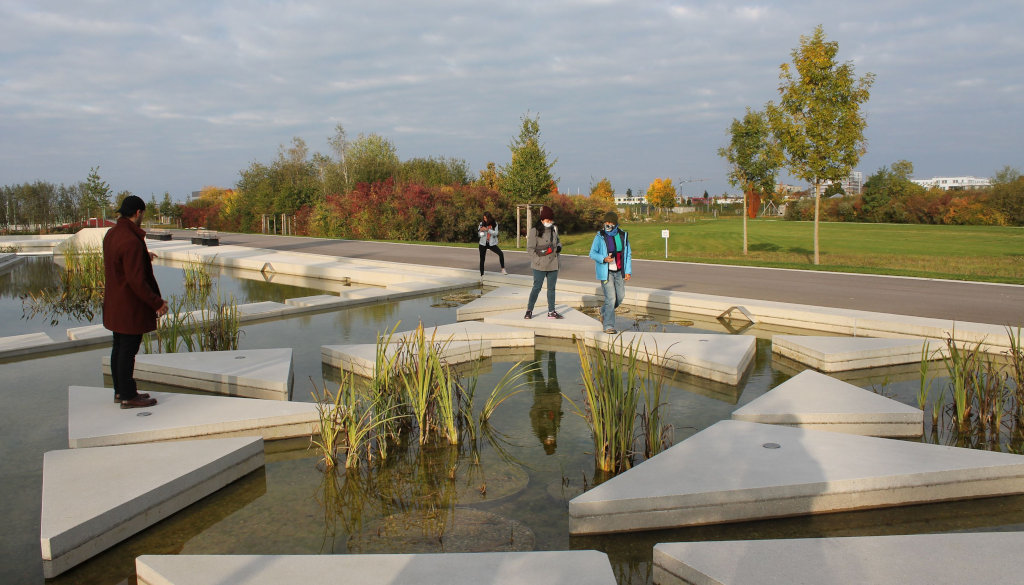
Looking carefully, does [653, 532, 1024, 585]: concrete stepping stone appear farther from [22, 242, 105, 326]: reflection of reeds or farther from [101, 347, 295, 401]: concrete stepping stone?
[22, 242, 105, 326]: reflection of reeds

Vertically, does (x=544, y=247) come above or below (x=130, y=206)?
below

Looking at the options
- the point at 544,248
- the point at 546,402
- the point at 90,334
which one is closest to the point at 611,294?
the point at 544,248

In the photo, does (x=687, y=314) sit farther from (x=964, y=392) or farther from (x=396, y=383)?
(x=396, y=383)

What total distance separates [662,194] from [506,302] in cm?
7331

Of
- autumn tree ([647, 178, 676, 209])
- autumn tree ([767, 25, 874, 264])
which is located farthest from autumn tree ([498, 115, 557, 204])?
autumn tree ([647, 178, 676, 209])

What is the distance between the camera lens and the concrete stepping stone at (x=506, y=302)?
427 inches

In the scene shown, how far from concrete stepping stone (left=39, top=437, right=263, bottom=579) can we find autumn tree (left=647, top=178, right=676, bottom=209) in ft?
235

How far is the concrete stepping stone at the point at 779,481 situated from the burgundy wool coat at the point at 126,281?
4.01 m

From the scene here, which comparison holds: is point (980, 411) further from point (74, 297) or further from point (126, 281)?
point (74, 297)

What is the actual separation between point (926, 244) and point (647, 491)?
104 feet

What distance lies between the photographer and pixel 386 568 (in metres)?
3.48

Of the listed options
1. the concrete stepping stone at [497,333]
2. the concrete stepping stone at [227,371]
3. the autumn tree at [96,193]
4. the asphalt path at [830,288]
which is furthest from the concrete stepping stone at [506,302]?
the autumn tree at [96,193]

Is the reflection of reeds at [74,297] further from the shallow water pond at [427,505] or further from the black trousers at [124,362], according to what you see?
the black trousers at [124,362]

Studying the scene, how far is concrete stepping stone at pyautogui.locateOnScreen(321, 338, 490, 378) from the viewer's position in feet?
24.6
